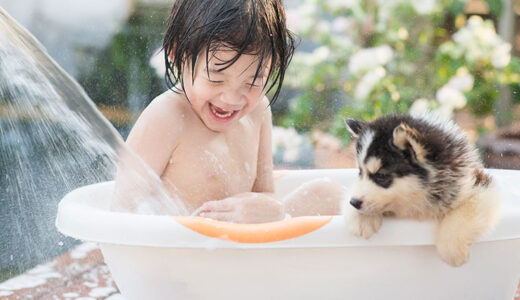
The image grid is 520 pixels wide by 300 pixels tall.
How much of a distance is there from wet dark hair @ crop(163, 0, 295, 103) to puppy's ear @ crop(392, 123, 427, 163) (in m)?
0.49

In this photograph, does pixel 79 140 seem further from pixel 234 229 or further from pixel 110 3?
pixel 110 3

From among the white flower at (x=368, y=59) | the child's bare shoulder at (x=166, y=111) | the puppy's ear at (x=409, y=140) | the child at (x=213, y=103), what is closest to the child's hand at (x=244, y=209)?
the child at (x=213, y=103)

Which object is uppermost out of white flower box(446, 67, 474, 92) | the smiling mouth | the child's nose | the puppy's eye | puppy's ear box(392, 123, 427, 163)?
puppy's ear box(392, 123, 427, 163)

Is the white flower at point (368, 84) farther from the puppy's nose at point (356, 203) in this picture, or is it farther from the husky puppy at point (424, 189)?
Result: the puppy's nose at point (356, 203)

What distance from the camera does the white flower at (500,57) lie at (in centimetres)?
345

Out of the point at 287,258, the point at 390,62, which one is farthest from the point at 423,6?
the point at 287,258

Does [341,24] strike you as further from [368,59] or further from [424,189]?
[424,189]

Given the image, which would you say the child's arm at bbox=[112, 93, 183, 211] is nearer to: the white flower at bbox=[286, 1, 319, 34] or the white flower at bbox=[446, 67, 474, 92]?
the white flower at bbox=[286, 1, 319, 34]

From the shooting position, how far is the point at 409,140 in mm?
1212

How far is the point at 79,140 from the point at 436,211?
1.11m

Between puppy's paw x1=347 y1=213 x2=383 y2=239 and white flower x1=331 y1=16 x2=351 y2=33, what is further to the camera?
white flower x1=331 y1=16 x2=351 y2=33

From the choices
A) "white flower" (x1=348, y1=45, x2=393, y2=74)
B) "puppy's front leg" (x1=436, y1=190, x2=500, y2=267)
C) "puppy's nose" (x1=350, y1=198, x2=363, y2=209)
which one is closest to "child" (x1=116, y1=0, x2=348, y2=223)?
"puppy's nose" (x1=350, y1=198, x2=363, y2=209)

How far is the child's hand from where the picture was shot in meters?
1.47

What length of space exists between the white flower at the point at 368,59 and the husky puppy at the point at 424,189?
2.18m
